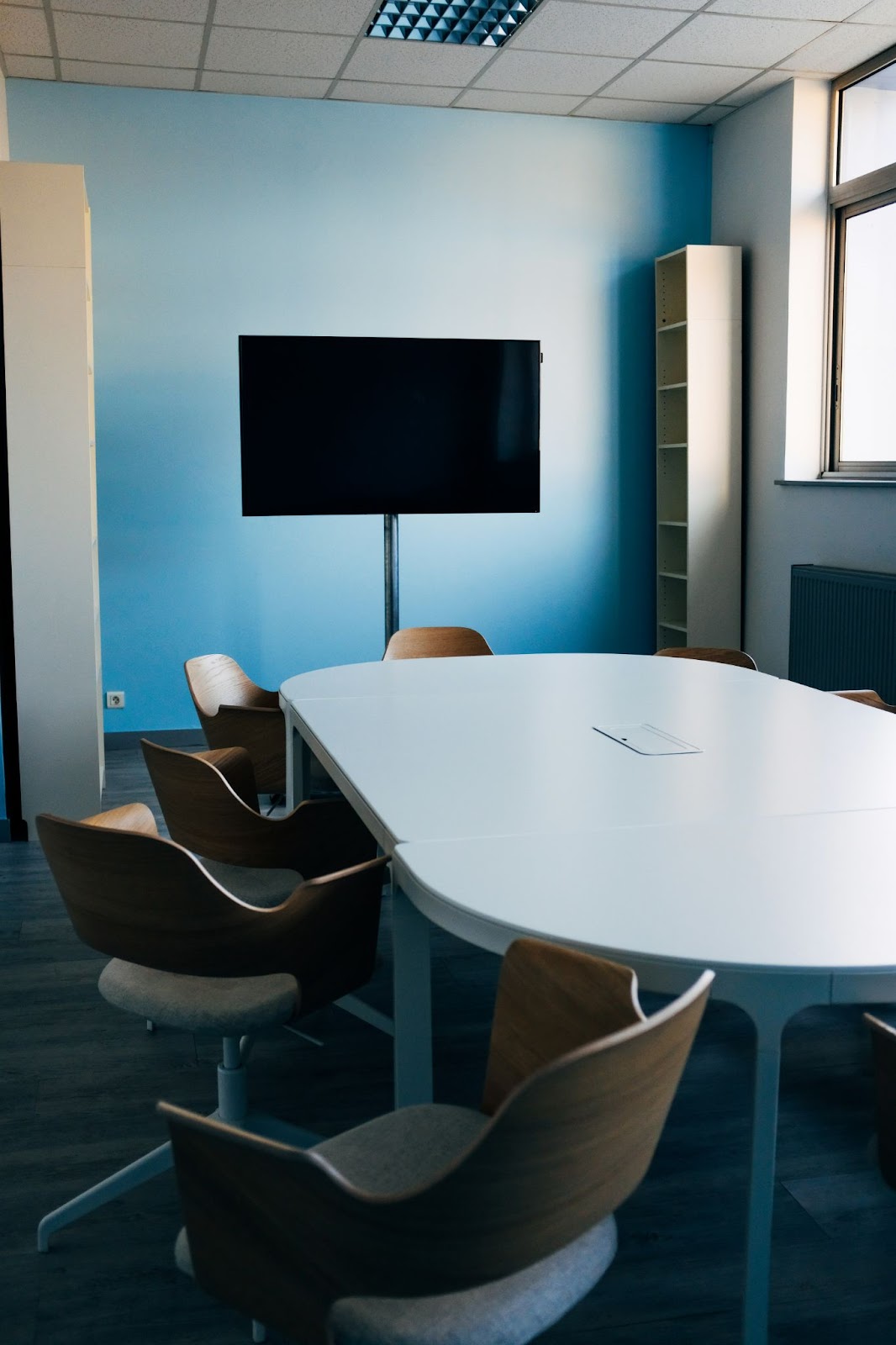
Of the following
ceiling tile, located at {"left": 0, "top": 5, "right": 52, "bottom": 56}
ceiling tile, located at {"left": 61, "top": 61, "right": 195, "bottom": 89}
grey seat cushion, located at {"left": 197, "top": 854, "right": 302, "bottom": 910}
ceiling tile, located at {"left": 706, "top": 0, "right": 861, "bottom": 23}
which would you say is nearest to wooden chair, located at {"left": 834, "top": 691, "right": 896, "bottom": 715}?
grey seat cushion, located at {"left": 197, "top": 854, "right": 302, "bottom": 910}

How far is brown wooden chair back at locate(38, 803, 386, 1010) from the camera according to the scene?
1879mm

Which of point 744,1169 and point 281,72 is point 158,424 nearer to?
point 281,72

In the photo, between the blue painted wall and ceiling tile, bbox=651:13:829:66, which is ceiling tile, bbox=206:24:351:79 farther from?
ceiling tile, bbox=651:13:829:66

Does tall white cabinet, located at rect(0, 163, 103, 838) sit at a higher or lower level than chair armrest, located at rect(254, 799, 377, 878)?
higher

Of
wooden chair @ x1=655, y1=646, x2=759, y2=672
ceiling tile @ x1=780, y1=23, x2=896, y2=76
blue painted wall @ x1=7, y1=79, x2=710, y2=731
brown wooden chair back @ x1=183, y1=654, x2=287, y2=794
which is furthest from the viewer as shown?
blue painted wall @ x1=7, y1=79, x2=710, y2=731

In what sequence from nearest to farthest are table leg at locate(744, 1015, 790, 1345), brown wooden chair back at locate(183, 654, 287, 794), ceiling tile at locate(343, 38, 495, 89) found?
table leg at locate(744, 1015, 790, 1345)
brown wooden chair back at locate(183, 654, 287, 794)
ceiling tile at locate(343, 38, 495, 89)

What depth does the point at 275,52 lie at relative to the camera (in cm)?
531

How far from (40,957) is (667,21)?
14.3 feet

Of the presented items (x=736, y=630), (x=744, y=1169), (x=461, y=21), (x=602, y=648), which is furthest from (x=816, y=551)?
(x=744, y=1169)

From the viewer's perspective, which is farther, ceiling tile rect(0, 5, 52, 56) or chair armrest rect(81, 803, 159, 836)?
ceiling tile rect(0, 5, 52, 56)

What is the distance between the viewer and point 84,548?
15.0 feet

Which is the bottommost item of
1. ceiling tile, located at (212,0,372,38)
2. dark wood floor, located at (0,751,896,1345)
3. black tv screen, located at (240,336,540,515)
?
dark wood floor, located at (0,751,896,1345)

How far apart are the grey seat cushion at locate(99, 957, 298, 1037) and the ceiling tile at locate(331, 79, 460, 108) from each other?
490 cm

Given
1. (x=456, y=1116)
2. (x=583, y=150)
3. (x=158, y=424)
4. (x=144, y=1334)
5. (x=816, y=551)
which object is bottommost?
(x=144, y=1334)
